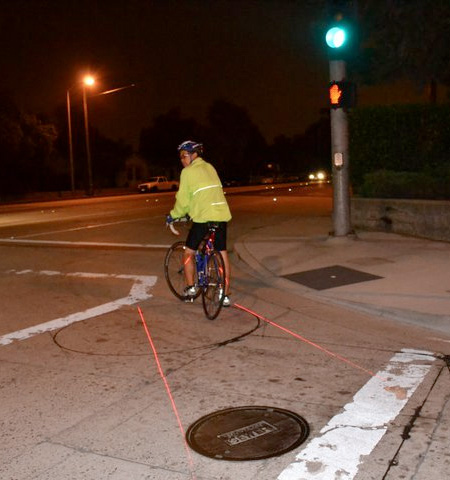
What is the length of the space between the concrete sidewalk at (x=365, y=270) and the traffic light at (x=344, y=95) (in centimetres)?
267

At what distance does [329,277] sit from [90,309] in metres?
3.64

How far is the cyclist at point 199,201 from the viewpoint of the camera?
752 cm

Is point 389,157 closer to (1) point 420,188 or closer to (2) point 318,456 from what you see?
(1) point 420,188

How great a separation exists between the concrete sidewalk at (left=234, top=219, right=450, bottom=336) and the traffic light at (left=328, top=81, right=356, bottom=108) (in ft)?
8.76

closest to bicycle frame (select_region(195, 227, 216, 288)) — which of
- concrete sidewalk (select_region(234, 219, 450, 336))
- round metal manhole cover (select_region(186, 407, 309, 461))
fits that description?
concrete sidewalk (select_region(234, 219, 450, 336))

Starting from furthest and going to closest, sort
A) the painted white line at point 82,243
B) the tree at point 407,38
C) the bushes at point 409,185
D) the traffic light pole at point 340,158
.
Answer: the tree at point 407,38, the bushes at point 409,185, the painted white line at point 82,243, the traffic light pole at point 340,158

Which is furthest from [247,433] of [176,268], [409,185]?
[409,185]

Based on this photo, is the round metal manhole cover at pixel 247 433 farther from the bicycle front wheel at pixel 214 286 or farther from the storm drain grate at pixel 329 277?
the storm drain grate at pixel 329 277

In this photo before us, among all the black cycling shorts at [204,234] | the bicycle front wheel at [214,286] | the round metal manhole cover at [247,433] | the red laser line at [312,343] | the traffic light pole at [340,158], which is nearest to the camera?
the round metal manhole cover at [247,433]

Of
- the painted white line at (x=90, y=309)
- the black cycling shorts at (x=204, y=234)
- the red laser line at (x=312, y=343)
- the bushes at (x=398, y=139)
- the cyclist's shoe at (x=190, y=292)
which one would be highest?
the bushes at (x=398, y=139)

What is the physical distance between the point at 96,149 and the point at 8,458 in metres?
58.0

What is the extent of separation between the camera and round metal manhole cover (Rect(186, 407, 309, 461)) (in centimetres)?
404

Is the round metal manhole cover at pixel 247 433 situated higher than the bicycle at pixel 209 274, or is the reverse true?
the bicycle at pixel 209 274

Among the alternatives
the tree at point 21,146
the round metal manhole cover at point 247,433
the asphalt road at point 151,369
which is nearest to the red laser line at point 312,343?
the asphalt road at point 151,369
